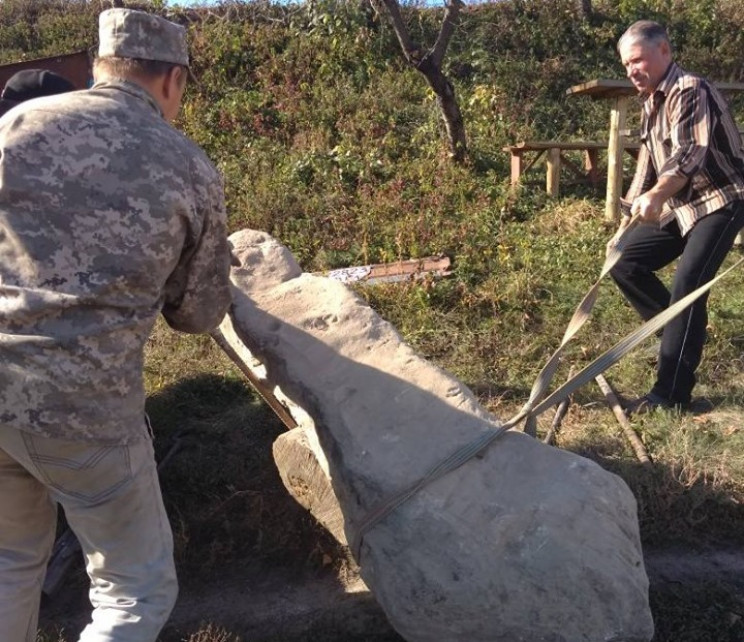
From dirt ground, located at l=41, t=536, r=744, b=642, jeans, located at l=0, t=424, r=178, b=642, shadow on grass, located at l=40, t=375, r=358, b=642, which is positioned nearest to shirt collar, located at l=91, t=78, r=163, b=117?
jeans, located at l=0, t=424, r=178, b=642

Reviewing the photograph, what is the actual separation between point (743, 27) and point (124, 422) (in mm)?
11247

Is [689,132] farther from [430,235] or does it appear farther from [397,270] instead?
[430,235]

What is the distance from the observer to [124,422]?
2.14 metres

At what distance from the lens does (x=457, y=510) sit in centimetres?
258

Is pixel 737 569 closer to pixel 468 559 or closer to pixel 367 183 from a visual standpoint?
pixel 468 559

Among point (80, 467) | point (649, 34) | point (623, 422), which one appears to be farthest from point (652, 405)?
point (80, 467)

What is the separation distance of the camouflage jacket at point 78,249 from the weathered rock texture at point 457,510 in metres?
0.98

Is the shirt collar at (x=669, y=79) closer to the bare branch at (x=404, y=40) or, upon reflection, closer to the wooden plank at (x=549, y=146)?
the wooden plank at (x=549, y=146)

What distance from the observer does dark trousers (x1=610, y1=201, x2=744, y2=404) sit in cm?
381

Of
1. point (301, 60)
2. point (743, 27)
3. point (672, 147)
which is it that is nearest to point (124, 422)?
point (672, 147)

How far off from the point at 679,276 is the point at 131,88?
2.80m

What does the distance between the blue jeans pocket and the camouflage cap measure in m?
1.11

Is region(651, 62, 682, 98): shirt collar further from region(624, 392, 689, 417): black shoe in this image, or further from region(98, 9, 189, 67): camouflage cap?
region(98, 9, 189, 67): camouflage cap

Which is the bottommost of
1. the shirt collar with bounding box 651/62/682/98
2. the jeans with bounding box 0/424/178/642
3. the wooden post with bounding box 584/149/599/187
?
the wooden post with bounding box 584/149/599/187
